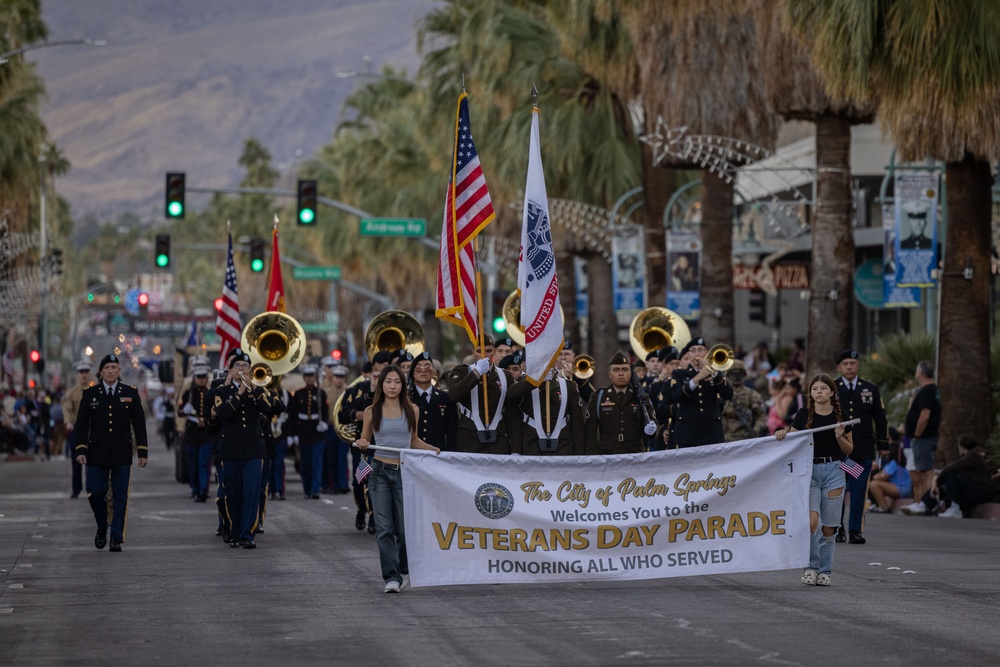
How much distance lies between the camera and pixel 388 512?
13.2 m

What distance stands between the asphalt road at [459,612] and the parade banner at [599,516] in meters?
0.23

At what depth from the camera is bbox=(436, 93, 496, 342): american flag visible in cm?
1601

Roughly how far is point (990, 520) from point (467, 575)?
1041 centimetres

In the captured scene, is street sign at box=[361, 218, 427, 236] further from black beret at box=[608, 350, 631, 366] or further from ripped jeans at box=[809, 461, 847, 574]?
ripped jeans at box=[809, 461, 847, 574]

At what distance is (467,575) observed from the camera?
41.8ft

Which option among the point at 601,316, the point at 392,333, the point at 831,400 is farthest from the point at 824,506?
the point at 601,316

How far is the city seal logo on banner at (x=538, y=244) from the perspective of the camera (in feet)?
50.5

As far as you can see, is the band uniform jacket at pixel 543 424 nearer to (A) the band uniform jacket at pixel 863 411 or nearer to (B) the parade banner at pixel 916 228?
(A) the band uniform jacket at pixel 863 411

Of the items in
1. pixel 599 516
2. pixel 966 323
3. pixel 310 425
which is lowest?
pixel 599 516

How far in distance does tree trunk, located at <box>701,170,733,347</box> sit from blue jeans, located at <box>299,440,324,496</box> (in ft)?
25.8

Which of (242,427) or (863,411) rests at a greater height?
(863,411)

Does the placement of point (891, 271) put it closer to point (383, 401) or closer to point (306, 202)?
point (306, 202)

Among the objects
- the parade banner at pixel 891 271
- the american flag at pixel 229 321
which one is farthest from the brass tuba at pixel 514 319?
the parade banner at pixel 891 271

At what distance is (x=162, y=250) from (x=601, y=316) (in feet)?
36.7
